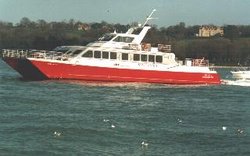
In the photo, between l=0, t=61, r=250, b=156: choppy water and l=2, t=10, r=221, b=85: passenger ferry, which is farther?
l=2, t=10, r=221, b=85: passenger ferry

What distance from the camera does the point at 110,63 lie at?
205 ft

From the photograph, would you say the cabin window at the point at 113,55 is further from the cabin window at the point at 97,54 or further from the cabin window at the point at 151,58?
the cabin window at the point at 151,58

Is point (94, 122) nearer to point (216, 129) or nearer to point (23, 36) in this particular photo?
point (216, 129)

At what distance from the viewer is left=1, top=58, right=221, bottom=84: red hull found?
60312mm

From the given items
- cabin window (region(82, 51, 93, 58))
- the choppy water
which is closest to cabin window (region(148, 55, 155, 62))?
cabin window (region(82, 51, 93, 58))

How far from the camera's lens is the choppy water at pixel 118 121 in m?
27.4

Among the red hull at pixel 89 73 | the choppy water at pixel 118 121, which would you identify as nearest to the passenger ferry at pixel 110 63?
the red hull at pixel 89 73

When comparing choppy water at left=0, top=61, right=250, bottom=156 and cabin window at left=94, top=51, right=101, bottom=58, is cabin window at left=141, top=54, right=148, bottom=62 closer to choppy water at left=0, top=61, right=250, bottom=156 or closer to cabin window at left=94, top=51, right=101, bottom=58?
cabin window at left=94, top=51, right=101, bottom=58

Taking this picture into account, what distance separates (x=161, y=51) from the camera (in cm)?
6744

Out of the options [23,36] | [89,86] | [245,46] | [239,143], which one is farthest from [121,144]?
[245,46]

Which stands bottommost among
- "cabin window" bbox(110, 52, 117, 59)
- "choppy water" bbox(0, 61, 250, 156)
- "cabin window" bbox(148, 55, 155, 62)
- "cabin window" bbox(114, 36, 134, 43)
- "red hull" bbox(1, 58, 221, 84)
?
"choppy water" bbox(0, 61, 250, 156)

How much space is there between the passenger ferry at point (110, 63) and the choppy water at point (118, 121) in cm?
422

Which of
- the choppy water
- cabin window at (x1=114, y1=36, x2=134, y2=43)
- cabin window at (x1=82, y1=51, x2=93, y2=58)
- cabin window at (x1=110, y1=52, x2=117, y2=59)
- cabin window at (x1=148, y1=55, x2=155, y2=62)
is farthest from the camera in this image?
cabin window at (x1=148, y1=55, x2=155, y2=62)

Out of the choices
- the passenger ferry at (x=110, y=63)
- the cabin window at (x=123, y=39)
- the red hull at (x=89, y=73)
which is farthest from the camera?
the cabin window at (x=123, y=39)
